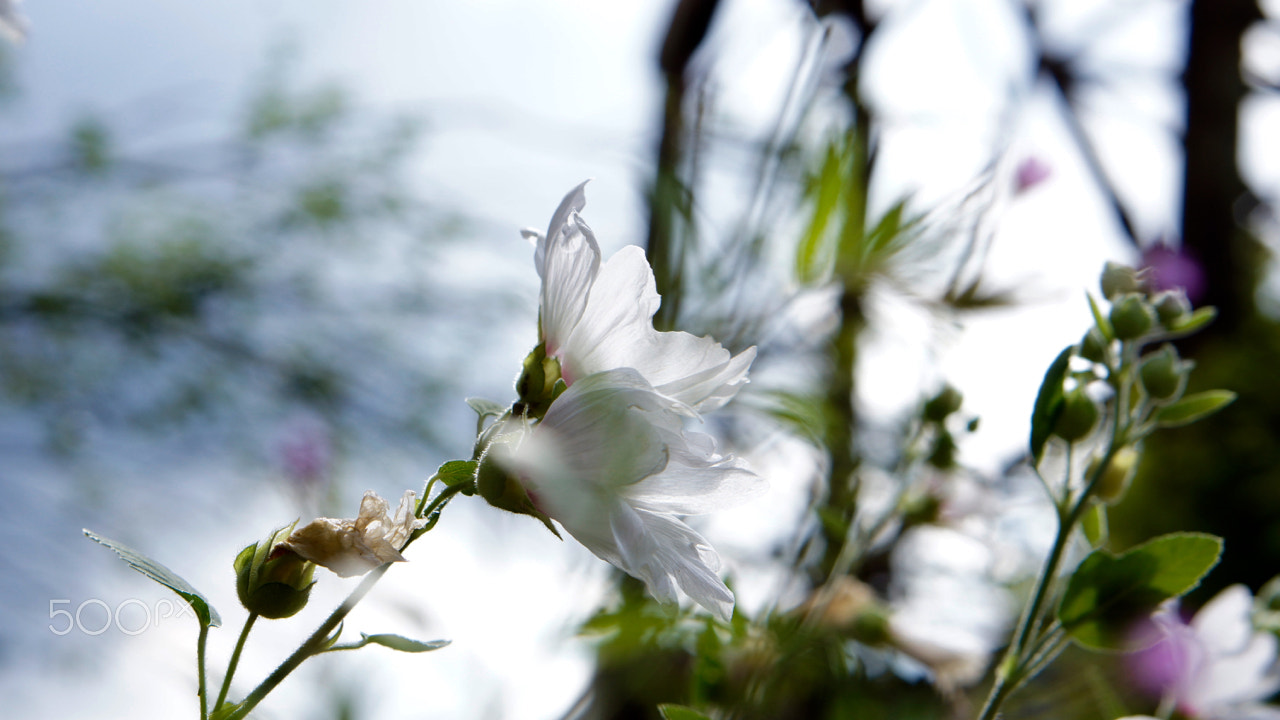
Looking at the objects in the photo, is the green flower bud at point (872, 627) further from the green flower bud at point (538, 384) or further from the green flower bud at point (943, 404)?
the green flower bud at point (538, 384)

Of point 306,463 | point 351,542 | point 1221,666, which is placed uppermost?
point 351,542

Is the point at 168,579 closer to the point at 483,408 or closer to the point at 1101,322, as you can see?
the point at 483,408

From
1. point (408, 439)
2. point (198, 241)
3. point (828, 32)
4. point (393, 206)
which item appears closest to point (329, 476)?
point (828, 32)

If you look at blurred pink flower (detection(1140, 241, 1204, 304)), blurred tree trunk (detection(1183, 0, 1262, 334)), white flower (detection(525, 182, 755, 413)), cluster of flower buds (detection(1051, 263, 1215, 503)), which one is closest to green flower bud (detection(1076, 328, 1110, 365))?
cluster of flower buds (detection(1051, 263, 1215, 503))

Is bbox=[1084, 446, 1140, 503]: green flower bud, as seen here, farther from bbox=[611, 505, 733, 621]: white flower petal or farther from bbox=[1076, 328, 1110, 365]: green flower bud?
bbox=[611, 505, 733, 621]: white flower petal

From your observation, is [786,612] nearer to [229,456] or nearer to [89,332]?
[229,456]

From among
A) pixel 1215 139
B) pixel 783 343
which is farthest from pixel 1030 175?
pixel 1215 139
